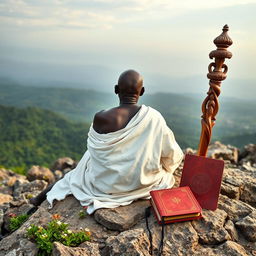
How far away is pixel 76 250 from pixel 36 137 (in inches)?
1245

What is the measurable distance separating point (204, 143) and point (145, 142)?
3.05 feet

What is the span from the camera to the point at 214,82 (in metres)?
3.86

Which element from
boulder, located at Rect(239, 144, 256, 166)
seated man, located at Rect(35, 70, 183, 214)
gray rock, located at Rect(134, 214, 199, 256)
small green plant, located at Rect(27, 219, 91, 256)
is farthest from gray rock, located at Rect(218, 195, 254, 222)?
boulder, located at Rect(239, 144, 256, 166)

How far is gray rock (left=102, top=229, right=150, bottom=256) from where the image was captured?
3029mm

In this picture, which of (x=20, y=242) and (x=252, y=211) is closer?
(x=20, y=242)

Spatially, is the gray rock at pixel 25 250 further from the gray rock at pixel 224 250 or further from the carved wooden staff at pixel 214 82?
the carved wooden staff at pixel 214 82

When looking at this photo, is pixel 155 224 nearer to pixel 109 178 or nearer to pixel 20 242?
pixel 109 178

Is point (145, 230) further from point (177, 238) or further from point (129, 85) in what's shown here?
point (129, 85)

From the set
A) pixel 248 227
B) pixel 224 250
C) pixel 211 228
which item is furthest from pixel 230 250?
pixel 248 227

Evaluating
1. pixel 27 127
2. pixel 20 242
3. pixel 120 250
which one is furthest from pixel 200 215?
pixel 27 127

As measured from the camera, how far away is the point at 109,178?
12.7 feet

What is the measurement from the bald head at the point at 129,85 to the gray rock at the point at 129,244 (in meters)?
1.71

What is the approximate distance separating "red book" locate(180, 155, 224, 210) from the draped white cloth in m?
0.28

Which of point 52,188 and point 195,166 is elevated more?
point 195,166
